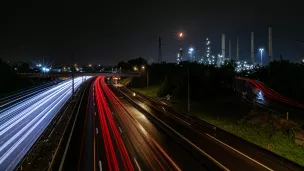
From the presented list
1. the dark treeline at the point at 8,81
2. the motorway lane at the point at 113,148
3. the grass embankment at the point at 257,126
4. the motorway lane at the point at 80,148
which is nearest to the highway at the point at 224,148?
the grass embankment at the point at 257,126

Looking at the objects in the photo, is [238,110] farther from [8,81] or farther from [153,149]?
[8,81]

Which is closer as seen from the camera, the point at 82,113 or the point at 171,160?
the point at 171,160

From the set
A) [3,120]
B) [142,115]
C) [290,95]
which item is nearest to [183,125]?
[142,115]

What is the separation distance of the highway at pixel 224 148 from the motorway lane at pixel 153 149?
1.54 m

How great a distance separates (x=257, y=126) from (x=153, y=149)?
1340 centimetres

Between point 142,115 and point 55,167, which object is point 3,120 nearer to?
point 142,115

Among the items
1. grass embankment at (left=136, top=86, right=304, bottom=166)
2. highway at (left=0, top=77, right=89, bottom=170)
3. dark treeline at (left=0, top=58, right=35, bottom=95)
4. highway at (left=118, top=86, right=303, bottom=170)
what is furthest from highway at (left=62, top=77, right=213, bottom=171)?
dark treeline at (left=0, top=58, right=35, bottom=95)

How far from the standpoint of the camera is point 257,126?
31.3m

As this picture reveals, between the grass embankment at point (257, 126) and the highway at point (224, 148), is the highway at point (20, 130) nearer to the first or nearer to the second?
the highway at point (224, 148)

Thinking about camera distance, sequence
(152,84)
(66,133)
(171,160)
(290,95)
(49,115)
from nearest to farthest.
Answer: (171,160) < (66,133) < (49,115) < (290,95) < (152,84)

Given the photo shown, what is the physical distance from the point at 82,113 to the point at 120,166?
89.3 feet

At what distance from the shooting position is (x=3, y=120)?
41.5 metres

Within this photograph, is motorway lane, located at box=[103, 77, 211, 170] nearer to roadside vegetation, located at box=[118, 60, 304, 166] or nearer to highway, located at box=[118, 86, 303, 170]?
highway, located at box=[118, 86, 303, 170]

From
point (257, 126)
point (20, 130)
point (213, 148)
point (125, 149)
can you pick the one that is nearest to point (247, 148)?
point (213, 148)
